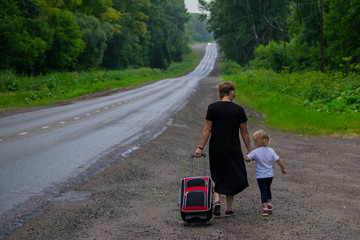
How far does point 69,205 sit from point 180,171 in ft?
10.1

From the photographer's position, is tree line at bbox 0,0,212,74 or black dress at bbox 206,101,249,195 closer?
black dress at bbox 206,101,249,195

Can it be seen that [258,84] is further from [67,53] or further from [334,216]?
[67,53]

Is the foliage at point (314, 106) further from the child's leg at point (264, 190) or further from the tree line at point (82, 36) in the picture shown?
the tree line at point (82, 36)

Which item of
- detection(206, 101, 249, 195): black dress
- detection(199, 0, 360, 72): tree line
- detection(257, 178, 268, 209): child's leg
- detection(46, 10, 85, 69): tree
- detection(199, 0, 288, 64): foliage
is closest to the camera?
detection(206, 101, 249, 195): black dress

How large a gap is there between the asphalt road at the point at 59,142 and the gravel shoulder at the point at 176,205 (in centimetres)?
77

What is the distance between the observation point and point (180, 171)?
29.6 feet

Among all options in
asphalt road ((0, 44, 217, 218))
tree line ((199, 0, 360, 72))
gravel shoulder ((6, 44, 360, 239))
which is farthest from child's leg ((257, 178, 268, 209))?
tree line ((199, 0, 360, 72))

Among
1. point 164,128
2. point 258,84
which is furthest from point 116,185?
point 258,84

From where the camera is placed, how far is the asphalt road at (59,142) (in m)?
7.73

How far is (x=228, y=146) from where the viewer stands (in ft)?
19.2

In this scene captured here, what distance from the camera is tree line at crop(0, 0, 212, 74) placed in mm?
41938

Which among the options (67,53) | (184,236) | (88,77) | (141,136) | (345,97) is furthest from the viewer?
(67,53)

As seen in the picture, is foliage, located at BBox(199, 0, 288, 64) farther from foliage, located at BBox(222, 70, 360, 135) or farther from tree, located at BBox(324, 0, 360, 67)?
foliage, located at BBox(222, 70, 360, 135)

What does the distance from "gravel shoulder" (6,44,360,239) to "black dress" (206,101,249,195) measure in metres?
0.51
